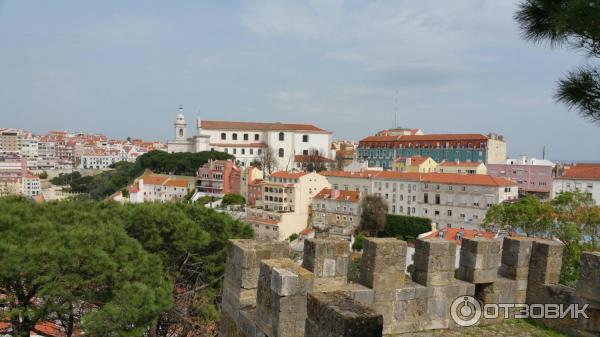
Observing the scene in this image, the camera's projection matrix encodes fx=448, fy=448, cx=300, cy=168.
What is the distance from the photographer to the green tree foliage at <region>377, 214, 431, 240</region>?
49812mm

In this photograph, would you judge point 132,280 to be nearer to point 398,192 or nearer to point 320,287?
point 320,287

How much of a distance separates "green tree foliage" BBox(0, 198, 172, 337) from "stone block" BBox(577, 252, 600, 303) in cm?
758

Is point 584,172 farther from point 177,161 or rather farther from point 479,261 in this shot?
point 177,161

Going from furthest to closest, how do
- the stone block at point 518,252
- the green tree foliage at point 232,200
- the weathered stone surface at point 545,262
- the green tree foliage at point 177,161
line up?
the green tree foliage at point 177,161 < the green tree foliage at point 232,200 < the stone block at point 518,252 < the weathered stone surface at point 545,262

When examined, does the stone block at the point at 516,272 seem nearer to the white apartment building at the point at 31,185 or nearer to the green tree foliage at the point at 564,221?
the green tree foliage at the point at 564,221

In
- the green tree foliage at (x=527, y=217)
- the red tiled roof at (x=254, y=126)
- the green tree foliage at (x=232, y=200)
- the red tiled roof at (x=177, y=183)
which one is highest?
the red tiled roof at (x=254, y=126)

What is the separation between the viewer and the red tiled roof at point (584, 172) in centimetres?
4972

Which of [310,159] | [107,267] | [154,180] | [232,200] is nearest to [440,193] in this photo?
[232,200]

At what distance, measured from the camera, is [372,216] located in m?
50.9

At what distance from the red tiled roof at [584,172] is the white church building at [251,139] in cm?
5403

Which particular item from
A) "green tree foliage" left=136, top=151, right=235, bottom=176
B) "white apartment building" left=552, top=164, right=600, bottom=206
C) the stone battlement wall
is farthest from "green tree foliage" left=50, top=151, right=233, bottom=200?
the stone battlement wall

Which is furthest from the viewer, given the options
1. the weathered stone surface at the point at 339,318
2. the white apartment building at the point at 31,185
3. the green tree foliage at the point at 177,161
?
the white apartment building at the point at 31,185

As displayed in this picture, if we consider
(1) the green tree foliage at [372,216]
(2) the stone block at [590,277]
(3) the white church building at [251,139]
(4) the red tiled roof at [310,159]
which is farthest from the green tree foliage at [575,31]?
(3) the white church building at [251,139]

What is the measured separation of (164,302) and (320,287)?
570 cm
